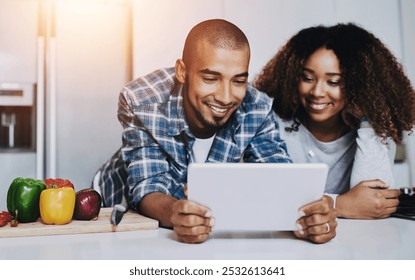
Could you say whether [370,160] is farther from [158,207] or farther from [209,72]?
[158,207]

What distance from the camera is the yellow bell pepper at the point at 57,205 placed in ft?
2.90

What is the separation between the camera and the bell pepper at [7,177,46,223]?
0.92m

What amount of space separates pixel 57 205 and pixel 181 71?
0.50 m

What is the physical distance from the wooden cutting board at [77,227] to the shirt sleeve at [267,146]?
0.35 m

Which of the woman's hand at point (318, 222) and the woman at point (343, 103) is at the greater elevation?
the woman at point (343, 103)

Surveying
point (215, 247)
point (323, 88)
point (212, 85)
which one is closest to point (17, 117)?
point (212, 85)

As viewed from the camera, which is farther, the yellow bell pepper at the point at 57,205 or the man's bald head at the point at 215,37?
the man's bald head at the point at 215,37

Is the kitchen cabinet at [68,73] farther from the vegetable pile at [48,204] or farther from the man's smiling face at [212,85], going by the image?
the vegetable pile at [48,204]

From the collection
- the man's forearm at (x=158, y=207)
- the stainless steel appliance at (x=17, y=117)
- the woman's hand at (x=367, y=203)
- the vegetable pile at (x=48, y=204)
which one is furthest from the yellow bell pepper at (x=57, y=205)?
the stainless steel appliance at (x=17, y=117)

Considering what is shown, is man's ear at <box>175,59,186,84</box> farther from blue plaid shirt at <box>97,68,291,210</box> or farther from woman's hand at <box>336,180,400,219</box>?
woman's hand at <box>336,180,400,219</box>

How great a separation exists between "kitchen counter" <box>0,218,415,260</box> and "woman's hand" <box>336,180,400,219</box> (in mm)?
136
